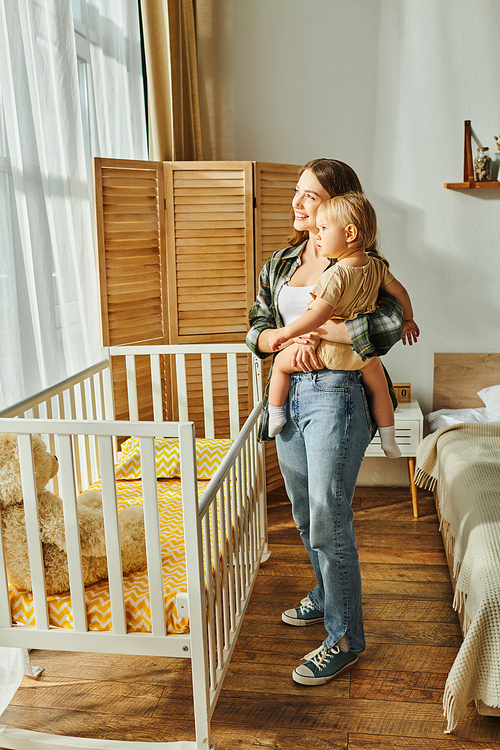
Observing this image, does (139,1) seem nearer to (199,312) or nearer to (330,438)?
(199,312)

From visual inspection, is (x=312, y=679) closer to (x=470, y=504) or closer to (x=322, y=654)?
(x=322, y=654)

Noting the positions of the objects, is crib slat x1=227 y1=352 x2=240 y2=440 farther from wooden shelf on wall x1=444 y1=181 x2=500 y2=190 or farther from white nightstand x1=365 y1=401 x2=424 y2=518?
wooden shelf on wall x1=444 y1=181 x2=500 y2=190

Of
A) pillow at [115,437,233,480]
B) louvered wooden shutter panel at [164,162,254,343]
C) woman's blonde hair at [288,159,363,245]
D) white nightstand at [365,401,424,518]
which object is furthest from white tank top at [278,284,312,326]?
white nightstand at [365,401,424,518]

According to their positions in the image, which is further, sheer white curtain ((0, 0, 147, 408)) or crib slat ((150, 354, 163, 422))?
crib slat ((150, 354, 163, 422))

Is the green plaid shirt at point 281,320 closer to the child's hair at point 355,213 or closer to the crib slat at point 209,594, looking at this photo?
the child's hair at point 355,213

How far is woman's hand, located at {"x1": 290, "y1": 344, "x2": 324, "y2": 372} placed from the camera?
142 centimetres

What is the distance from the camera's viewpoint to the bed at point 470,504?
4.43ft

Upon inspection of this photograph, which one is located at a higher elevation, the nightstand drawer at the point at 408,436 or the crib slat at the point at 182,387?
the crib slat at the point at 182,387

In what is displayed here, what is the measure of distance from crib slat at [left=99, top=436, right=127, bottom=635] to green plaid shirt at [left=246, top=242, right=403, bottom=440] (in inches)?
18.5

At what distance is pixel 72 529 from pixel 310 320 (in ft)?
2.20

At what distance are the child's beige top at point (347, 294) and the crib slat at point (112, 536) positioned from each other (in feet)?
1.73

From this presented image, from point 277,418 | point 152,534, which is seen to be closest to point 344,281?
point 277,418

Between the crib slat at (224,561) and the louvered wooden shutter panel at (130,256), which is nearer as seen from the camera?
the crib slat at (224,561)

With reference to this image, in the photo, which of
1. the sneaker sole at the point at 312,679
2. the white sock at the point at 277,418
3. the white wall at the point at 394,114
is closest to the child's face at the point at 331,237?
the white sock at the point at 277,418
